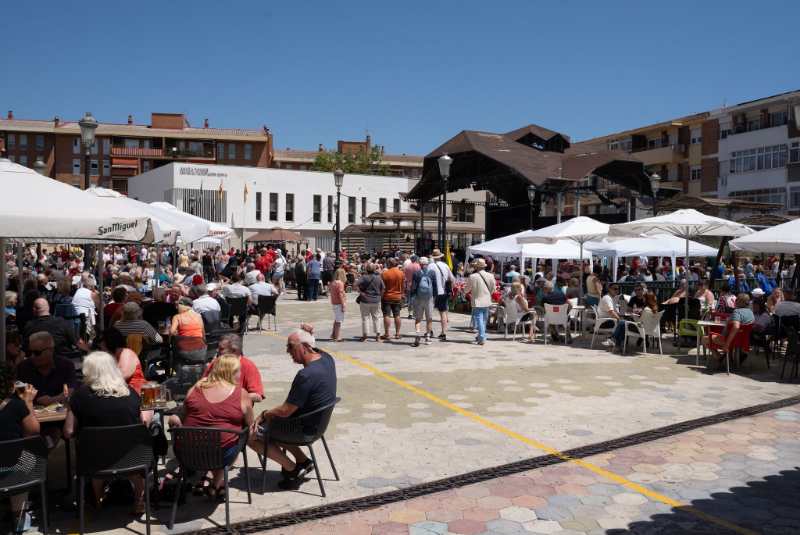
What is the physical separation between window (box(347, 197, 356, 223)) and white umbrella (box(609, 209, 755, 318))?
135ft

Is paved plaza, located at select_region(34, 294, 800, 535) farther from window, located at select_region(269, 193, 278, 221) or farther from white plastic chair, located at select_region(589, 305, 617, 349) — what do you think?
window, located at select_region(269, 193, 278, 221)

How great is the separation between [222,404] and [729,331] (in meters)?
8.22

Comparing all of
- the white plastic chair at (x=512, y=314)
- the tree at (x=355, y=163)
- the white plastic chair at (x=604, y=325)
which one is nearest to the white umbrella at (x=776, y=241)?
the white plastic chair at (x=604, y=325)

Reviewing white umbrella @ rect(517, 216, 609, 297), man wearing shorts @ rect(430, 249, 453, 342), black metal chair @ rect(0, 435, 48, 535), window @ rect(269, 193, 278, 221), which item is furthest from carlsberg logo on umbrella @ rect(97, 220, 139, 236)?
window @ rect(269, 193, 278, 221)

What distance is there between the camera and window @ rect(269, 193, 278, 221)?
50.8 meters

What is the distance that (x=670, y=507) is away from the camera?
4984 mm

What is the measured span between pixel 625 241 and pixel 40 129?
3135 inches

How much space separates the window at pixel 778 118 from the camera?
132 feet

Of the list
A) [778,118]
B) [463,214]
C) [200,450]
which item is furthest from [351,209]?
[200,450]

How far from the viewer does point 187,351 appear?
7.84 metres

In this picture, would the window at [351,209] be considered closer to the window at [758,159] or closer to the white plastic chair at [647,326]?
the window at [758,159]

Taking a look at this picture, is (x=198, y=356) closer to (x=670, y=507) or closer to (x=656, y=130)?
(x=670, y=507)

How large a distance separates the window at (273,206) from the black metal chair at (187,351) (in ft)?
143

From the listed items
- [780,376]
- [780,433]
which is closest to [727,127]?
[780,376]
